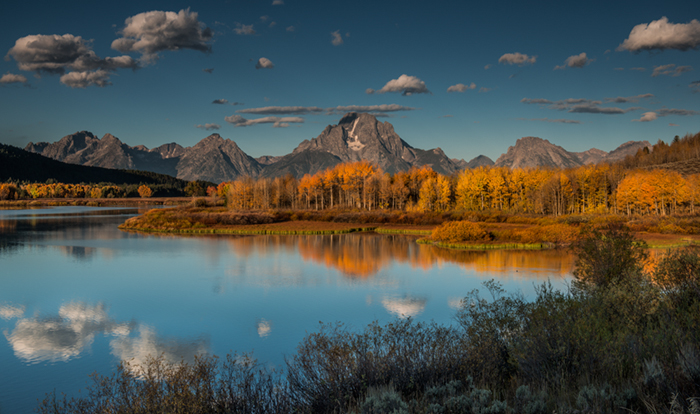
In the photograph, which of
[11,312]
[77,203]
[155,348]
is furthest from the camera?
[77,203]

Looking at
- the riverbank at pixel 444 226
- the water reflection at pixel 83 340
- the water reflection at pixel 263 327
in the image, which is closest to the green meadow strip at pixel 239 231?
the riverbank at pixel 444 226

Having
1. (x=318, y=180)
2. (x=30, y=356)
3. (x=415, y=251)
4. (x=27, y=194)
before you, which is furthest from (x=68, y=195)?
(x=30, y=356)

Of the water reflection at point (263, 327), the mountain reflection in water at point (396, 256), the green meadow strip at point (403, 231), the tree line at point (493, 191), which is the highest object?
the tree line at point (493, 191)

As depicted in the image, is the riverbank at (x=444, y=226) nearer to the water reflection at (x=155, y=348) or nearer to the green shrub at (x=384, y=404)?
the water reflection at (x=155, y=348)

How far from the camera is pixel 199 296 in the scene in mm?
19016

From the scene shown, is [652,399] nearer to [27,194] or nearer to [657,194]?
[657,194]

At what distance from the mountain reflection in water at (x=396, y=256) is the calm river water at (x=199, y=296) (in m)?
0.12

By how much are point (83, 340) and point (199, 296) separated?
6315 millimetres

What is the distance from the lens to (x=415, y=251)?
34.3 m

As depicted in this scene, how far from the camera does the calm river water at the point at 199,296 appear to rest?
11.8 metres

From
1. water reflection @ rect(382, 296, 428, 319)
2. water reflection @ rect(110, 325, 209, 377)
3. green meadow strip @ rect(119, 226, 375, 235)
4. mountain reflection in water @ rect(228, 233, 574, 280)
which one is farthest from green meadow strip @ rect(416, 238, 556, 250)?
water reflection @ rect(110, 325, 209, 377)

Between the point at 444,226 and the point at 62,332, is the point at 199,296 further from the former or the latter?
the point at 444,226

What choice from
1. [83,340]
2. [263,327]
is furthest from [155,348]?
[263,327]

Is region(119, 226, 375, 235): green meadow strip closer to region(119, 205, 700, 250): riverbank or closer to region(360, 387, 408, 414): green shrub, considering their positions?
region(119, 205, 700, 250): riverbank
